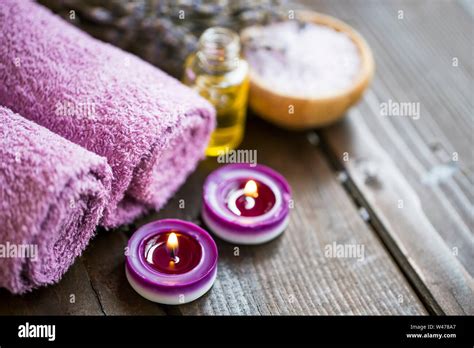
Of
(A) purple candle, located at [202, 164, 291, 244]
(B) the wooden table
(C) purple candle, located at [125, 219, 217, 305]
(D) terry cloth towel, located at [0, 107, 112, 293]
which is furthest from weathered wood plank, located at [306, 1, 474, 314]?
(D) terry cloth towel, located at [0, 107, 112, 293]

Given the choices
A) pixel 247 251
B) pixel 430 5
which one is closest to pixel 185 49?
pixel 247 251

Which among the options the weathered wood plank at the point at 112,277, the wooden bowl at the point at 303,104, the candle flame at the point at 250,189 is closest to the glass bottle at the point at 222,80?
the wooden bowl at the point at 303,104

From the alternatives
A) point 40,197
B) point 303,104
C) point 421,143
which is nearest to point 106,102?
point 40,197

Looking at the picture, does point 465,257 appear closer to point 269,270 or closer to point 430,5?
point 269,270

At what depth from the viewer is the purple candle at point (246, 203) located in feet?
2.92

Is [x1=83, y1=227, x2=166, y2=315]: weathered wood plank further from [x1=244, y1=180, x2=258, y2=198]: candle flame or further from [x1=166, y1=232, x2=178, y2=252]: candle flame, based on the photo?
[x1=244, y1=180, x2=258, y2=198]: candle flame

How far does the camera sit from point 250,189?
92 cm

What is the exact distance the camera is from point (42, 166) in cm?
71

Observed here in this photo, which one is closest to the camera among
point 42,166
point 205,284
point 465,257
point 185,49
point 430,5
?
point 42,166

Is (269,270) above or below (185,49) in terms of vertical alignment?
below

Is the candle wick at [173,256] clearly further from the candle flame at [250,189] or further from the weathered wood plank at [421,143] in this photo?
the weathered wood plank at [421,143]

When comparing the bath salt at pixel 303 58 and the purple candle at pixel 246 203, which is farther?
the bath salt at pixel 303 58

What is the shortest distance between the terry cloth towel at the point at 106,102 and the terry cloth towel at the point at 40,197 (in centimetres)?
5
